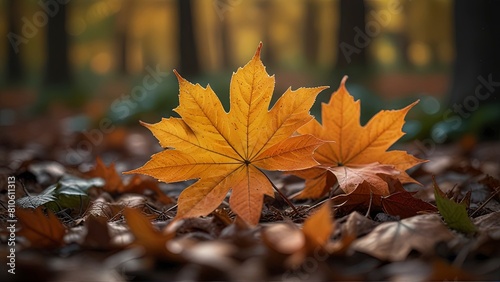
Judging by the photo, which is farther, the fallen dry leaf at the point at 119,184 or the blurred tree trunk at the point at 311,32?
the blurred tree trunk at the point at 311,32

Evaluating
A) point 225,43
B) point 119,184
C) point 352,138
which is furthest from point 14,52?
point 352,138

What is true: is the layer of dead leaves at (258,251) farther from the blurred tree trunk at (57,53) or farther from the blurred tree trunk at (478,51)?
the blurred tree trunk at (57,53)

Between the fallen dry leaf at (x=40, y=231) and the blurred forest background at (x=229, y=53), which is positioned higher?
the blurred forest background at (x=229, y=53)

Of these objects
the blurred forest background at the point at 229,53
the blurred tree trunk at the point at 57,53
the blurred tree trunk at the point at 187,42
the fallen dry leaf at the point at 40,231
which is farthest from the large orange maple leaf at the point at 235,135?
the blurred tree trunk at the point at 57,53

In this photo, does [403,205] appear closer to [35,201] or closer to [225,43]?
[35,201]

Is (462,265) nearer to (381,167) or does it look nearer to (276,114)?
(381,167)

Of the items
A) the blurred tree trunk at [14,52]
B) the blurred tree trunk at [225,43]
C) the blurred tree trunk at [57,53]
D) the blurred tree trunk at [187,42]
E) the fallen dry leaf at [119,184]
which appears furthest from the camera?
the blurred tree trunk at [225,43]
